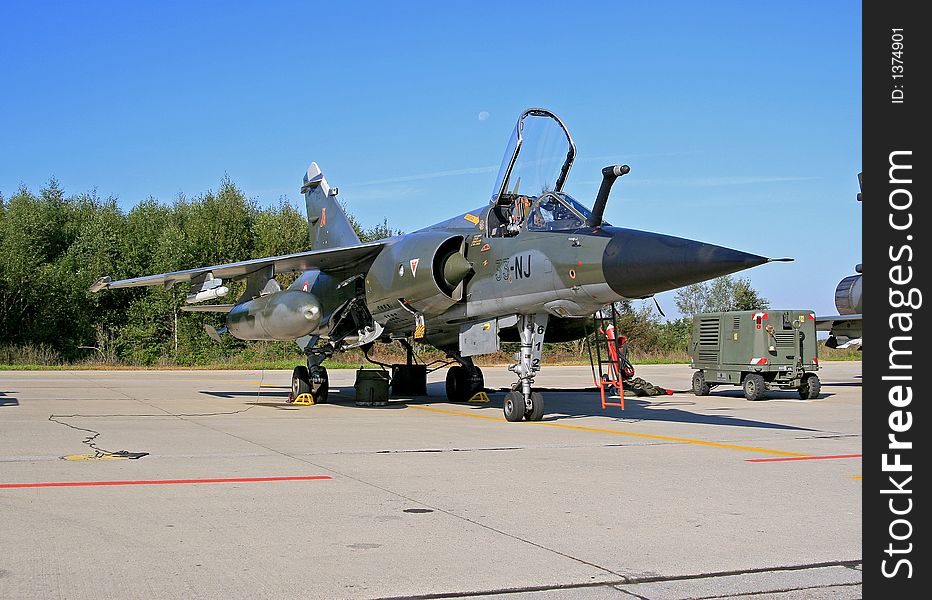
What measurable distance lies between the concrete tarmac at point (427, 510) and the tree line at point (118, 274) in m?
27.6

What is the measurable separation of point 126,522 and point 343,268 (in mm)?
11160

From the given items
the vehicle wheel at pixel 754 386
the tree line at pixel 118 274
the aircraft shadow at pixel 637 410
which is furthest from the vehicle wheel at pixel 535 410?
the tree line at pixel 118 274

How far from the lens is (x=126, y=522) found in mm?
5246

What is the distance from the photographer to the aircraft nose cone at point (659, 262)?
29.6 feet

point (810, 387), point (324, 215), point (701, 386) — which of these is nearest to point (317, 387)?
point (324, 215)

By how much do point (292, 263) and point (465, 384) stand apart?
4272 millimetres

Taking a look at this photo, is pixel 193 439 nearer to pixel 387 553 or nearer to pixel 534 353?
pixel 534 353

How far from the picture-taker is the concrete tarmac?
411cm

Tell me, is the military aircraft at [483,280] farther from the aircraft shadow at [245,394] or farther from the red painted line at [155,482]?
the red painted line at [155,482]

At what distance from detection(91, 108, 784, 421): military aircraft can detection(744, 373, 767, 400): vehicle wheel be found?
A: 5.78 metres

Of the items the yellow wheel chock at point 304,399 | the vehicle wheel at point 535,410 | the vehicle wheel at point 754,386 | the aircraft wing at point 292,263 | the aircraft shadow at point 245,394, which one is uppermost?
the aircraft wing at point 292,263

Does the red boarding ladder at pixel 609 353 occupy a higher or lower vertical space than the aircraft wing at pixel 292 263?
lower

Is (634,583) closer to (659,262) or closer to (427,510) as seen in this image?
(427,510)
